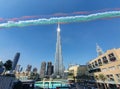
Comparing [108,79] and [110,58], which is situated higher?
[110,58]

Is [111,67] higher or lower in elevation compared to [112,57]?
lower

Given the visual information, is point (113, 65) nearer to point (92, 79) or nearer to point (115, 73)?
point (115, 73)

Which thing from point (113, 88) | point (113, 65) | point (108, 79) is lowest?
point (113, 88)

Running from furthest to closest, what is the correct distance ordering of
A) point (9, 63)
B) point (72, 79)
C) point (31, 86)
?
point (72, 79)
point (9, 63)
point (31, 86)

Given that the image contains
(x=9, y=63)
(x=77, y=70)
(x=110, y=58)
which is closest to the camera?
(x=110, y=58)

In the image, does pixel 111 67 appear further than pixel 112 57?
Yes

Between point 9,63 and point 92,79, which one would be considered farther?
point 9,63

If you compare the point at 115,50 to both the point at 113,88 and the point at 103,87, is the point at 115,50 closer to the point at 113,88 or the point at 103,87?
the point at 113,88

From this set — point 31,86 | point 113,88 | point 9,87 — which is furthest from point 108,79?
point 9,87

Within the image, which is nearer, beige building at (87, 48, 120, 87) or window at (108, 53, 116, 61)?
beige building at (87, 48, 120, 87)

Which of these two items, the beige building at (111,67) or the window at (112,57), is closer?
the beige building at (111,67)
